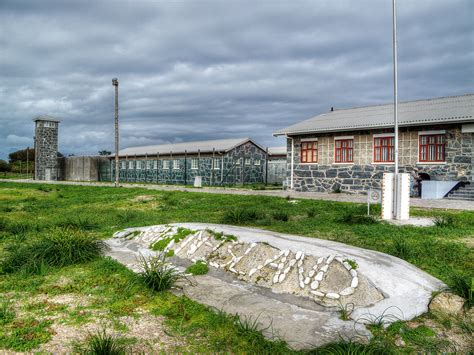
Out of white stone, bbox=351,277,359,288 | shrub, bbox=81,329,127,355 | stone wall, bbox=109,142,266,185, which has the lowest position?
shrub, bbox=81,329,127,355

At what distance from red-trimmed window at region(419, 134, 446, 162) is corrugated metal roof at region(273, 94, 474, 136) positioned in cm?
90

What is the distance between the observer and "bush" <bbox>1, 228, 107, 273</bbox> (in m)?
5.87

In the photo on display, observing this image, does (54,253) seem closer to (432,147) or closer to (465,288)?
(465,288)

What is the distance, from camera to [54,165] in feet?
136

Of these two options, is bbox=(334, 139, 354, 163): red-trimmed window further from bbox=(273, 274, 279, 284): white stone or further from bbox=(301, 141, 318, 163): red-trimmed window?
bbox=(273, 274, 279, 284): white stone

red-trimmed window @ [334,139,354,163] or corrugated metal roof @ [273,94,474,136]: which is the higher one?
corrugated metal roof @ [273,94,474,136]

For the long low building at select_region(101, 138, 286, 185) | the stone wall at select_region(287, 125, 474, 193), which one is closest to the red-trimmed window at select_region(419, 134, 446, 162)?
the stone wall at select_region(287, 125, 474, 193)

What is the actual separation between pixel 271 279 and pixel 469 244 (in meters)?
4.21

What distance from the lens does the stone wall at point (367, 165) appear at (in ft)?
55.7

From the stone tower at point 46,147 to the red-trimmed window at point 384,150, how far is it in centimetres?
3268

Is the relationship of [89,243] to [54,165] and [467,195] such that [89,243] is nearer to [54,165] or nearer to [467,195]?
[467,195]

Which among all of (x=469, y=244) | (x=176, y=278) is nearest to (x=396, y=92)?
(x=469, y=244)

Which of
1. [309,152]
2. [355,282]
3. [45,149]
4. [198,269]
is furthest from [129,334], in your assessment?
[45,149]

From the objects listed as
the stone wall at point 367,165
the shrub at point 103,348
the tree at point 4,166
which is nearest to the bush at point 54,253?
the shrub at point 103,348
